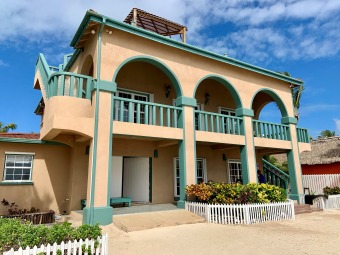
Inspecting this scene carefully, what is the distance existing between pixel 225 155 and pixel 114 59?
8583mm

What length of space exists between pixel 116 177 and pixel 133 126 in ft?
11.4

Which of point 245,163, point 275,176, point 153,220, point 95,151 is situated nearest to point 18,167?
point 95,151

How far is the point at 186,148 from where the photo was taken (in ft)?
35.7

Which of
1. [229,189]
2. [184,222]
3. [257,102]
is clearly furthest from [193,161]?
[257,102]

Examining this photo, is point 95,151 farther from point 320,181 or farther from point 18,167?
point 320,181

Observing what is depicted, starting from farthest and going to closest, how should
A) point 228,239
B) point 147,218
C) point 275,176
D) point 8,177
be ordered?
point 275,176 < point 8,177 < point 147,218 < point 228,239

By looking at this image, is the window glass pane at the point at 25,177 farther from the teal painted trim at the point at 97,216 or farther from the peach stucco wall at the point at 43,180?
the teal painted trim at the point at 97,216

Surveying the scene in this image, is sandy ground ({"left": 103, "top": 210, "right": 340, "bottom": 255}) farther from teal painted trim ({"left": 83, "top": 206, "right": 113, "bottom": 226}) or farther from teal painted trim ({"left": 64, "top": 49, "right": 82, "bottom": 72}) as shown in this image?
teal painted trim ({"left": 64, "top": 49, "right": 82, "bottom": 72})

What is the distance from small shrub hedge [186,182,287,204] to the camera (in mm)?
9812

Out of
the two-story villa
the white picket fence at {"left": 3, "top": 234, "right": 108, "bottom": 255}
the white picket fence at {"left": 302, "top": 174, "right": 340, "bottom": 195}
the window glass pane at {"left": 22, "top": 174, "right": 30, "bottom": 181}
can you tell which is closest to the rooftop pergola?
the two-story villa

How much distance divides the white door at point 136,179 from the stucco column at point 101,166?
3.95 metres

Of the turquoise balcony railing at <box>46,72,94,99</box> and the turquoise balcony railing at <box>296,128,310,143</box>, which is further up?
the turquoise balcony railing at <box>46,72,94,99</box>

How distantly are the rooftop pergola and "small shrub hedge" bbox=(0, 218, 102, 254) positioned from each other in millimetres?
10933

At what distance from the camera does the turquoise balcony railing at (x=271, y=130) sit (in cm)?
1398
